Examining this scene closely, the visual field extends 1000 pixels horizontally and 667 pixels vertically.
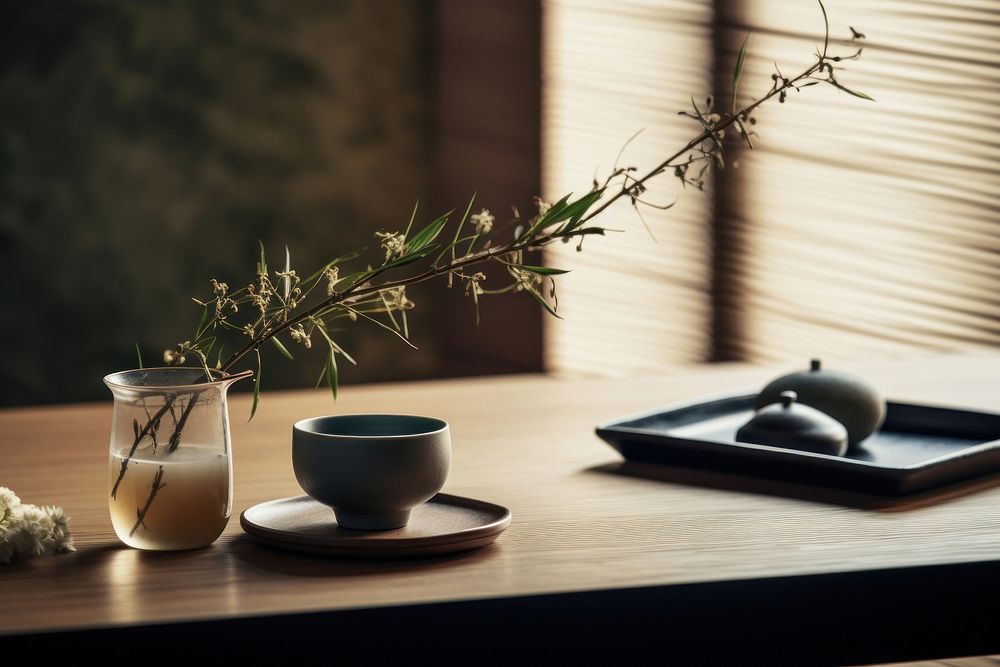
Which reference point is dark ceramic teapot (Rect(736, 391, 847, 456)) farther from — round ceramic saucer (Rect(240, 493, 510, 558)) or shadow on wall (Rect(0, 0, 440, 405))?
shadow on wall (Rect(0, 0, 440, 405))

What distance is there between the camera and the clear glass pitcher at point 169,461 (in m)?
0.92

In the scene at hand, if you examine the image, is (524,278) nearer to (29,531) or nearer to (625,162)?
(29,531)

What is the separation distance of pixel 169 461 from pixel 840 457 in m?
0.65

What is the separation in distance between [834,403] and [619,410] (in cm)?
34

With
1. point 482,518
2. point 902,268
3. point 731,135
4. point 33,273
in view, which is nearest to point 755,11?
point 731,135

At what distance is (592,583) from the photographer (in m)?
0.85

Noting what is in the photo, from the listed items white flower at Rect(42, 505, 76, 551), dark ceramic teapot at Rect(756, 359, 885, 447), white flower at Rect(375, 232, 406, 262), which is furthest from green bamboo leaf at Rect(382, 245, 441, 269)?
dark ceramic teapot at Rect(756, 359, 885, 447)

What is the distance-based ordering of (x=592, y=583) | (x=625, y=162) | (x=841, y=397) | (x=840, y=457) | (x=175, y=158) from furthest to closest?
(x=175, y=158), (x=625, y=162), (x=841, y=397), (x=840, y=457), (x=592, y=583)

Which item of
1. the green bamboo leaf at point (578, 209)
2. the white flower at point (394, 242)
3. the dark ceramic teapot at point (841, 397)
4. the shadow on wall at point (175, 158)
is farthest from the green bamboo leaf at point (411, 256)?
the shadow on wall at point (175, 158)

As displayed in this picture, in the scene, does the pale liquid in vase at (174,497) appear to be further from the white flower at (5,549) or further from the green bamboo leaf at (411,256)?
the green bamboo leaf at (411,256)

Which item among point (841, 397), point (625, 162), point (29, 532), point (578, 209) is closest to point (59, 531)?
point (29, 532)

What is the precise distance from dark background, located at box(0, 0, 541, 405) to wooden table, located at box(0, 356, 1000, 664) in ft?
9.02

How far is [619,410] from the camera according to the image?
1593mm

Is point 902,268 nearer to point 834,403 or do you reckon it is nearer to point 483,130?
point 483,130
